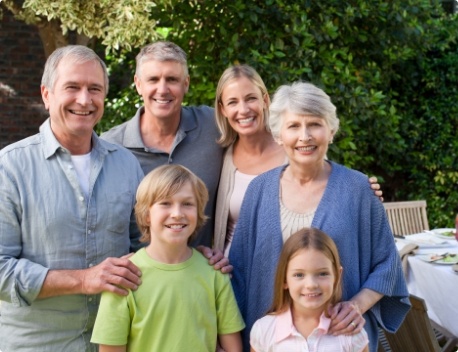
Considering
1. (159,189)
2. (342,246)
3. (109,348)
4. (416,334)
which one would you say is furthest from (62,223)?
(416,334)

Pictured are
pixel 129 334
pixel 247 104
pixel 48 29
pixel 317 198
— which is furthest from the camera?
pixel 48 29

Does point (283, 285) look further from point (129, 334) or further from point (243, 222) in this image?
point (129, 334)

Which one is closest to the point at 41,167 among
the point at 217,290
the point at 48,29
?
the point at 217,290

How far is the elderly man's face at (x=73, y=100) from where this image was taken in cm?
241

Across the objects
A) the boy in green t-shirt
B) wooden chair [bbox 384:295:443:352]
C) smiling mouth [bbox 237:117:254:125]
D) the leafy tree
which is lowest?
wooden chair [bbox 384:295:443:352]

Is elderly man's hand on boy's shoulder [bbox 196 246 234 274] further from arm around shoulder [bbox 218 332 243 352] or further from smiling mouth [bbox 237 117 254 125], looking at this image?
smiling mouth [bbox 237 117 254 125]

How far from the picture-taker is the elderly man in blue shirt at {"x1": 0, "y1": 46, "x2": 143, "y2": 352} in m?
2.28

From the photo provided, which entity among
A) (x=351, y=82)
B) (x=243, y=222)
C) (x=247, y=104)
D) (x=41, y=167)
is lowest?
(x=243, y=222)

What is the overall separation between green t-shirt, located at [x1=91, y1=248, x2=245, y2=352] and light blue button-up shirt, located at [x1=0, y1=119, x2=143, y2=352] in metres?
0.14

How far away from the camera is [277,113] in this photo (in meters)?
2.58

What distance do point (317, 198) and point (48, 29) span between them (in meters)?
4.13

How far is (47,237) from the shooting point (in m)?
2.31

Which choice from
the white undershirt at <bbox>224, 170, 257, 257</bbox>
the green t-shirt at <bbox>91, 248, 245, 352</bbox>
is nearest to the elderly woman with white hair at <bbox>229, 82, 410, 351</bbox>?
the green t-shirt at <bbox>91, 248, 245, 352</bbox>

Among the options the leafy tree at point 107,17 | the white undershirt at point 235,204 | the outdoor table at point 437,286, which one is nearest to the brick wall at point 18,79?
the leafy tree at point 107,17
